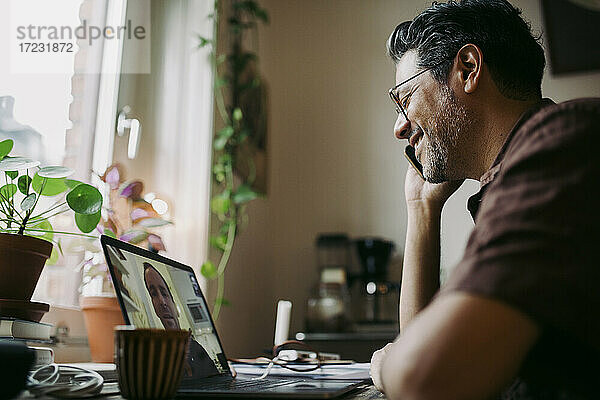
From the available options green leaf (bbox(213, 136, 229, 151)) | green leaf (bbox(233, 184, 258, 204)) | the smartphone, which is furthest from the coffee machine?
the smartphone

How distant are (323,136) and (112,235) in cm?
198

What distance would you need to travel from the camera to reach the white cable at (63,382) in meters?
0.77

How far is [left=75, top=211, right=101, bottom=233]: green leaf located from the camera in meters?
1.12

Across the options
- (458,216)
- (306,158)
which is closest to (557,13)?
(458,216)

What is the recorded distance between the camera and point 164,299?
104cm

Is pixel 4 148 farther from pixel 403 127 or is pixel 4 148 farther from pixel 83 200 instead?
pixel 403 127

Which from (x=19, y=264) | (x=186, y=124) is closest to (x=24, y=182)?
(x=19, y=264)

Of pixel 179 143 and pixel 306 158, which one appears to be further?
pixel 306 158

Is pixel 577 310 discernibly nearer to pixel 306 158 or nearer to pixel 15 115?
pixel 15 115

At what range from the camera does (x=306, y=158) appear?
3139mm

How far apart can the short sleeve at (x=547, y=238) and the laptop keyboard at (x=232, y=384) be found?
40 centimetres

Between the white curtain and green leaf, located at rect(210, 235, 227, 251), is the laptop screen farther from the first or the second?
green leaf, located at rect(210, 235, 227, 251)

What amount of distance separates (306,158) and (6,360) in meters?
2.54

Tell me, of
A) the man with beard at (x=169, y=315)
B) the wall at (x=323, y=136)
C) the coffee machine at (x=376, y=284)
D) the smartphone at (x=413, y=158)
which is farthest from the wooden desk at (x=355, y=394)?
the wall at (x=323, y=136)
